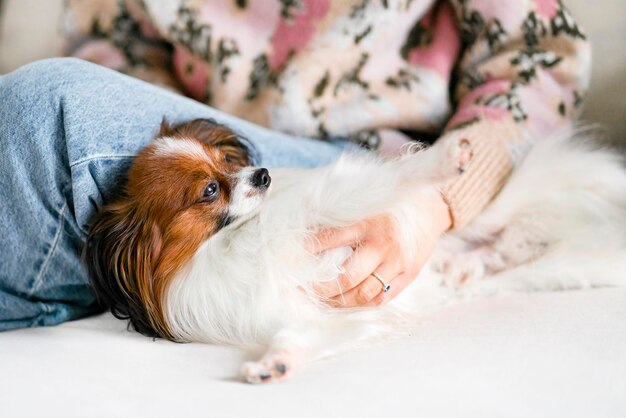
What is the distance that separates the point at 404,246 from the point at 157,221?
56 centimetres

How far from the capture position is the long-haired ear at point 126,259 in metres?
1.38

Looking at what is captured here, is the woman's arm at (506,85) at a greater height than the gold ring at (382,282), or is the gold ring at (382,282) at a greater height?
the woman's arm at (506,85)

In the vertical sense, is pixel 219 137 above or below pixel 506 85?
below

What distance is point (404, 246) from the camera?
4.80 feet

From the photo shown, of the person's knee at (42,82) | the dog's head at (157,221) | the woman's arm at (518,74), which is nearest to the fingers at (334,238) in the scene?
the dog's head at (157,221)

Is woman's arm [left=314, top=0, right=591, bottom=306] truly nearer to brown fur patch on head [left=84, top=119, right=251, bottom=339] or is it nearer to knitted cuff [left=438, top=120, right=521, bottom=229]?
knitted cuff [left=438, top=120, right=521, bottom=229]

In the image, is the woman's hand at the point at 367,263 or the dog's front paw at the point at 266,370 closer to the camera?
the dog's front paw at the point at 266,370

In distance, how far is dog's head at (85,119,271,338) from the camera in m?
1.38

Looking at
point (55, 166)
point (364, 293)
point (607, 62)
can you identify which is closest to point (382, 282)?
point (364, 293)

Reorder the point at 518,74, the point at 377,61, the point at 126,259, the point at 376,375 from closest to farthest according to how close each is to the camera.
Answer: the point at 376,375 < the point at 126,259 < the point at 518,74 < the point at 377,61

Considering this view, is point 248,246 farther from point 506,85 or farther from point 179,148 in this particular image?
point 506,85

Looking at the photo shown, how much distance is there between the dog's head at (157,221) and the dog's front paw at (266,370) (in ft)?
1.16

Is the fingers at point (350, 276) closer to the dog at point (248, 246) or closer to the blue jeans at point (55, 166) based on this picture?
the dog at point (248, 246)

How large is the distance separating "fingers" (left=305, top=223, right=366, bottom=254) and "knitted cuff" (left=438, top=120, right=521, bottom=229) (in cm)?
30
